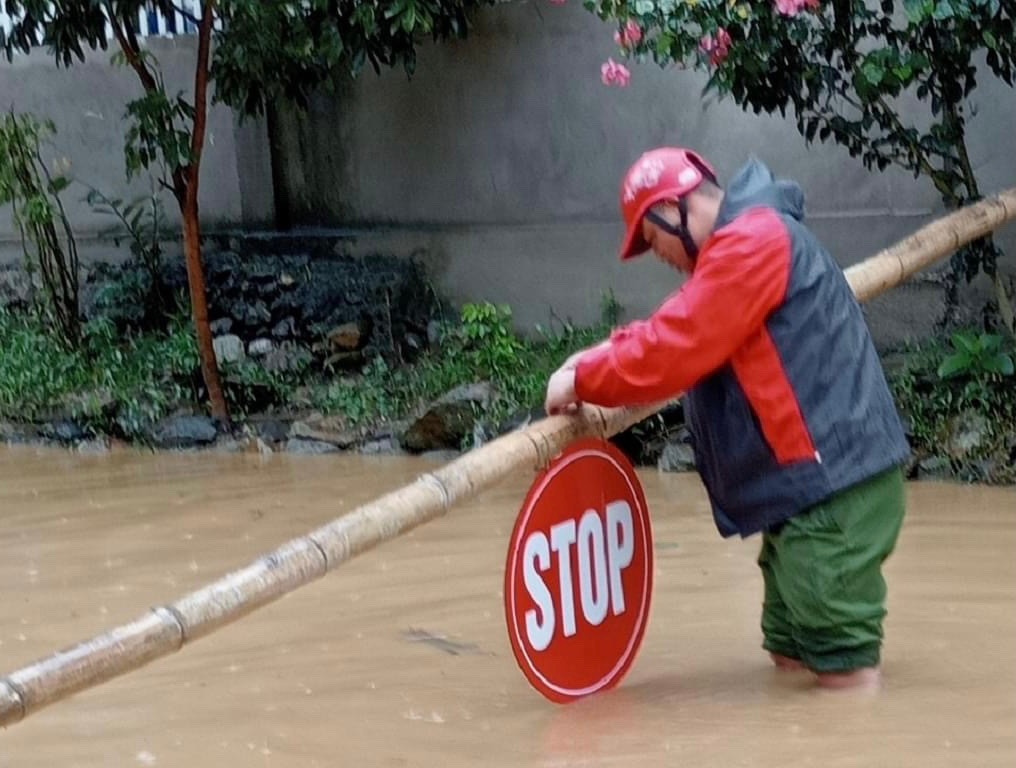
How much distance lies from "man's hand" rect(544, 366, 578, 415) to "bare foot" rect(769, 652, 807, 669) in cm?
89

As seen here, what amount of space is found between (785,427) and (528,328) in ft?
16.1

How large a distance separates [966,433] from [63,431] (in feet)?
15.7

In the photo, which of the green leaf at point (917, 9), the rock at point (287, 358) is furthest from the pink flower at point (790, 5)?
the rock at point (287, 358)

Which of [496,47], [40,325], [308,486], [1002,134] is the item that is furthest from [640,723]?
[40,325]

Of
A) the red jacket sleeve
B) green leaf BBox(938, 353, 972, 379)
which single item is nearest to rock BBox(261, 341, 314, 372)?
green leaf BBox(938, 353, 972, 379)

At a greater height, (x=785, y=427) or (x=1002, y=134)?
(x=1002, y=134)

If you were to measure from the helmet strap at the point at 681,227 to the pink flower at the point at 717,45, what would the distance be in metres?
2.80

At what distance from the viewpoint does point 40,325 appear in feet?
31.2

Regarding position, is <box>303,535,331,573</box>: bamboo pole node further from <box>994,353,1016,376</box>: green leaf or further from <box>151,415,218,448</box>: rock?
<box>151,415,218,448</box>: rock

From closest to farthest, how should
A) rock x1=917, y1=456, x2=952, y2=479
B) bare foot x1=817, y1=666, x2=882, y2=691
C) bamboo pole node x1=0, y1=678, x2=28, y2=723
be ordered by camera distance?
bamboo pole node x1=0, y1=678, x2=28, y2=723, bare foot x1=817, y1=666, x2=882, y2=691, rock x1=917, y1=456, x2=952, y2=479

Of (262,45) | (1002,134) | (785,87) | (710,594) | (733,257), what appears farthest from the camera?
(262,45)

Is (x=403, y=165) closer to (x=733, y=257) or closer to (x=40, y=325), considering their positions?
(x=40, y=325)

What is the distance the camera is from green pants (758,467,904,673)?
11.2 ft

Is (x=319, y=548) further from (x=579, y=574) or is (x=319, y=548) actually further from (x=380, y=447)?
(x=380, y=447)
